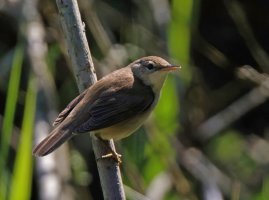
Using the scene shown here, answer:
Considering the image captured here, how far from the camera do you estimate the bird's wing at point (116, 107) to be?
3677 mm

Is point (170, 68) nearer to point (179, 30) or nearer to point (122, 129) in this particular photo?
point (179, 30)

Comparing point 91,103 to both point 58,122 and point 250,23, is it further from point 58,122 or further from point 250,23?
point 250,23

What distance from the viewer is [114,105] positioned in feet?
12.8

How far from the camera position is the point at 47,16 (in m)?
5.26

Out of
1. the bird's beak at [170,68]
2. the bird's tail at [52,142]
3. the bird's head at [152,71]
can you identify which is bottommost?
the bird's tail at [52,142]

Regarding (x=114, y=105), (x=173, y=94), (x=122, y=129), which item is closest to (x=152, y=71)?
(x=173, y=94)

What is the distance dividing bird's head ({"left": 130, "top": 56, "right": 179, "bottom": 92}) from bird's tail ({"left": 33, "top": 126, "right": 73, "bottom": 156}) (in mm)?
714

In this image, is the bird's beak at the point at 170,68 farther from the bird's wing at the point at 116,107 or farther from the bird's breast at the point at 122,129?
the bird's breast at the point at 122,129

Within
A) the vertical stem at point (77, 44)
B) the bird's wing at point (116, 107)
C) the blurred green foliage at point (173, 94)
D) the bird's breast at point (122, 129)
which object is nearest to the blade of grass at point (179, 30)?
the blurred green foliage at point (173, 94)

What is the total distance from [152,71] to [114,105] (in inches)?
15.8

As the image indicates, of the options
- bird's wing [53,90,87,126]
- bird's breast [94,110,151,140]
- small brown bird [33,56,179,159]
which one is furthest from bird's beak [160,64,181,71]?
bird's wing [53,90,87,126]

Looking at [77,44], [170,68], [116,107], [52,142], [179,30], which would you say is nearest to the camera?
[77,44]

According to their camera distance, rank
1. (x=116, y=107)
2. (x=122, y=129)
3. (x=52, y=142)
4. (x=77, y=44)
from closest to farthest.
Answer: (x=77, y=44), (x=52, y=142), (x=122, y=129), (x=116, y=107)

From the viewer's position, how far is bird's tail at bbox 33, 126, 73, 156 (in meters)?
3.39
